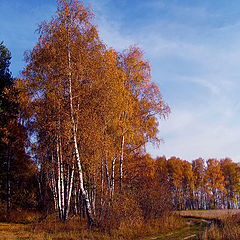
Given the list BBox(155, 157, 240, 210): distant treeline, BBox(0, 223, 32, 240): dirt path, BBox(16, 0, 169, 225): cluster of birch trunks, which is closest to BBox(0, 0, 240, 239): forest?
BBox(16, 0, 169, 225): cluster of birch trunks

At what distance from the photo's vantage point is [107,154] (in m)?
14.4

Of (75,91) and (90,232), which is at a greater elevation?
(75,91)

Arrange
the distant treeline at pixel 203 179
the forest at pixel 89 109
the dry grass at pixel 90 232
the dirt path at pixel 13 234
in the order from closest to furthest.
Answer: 1. the dirt path at pixel 13 234
2. the dry grass at pixel 90 232
3. the forest at pixel 89 109
4. the distant treeline at pixel 203 179

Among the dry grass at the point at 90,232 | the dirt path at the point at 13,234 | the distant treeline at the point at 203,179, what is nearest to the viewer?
the dirt path at the point at 13,234

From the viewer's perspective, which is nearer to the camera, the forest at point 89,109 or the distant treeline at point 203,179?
the forest at point 89,109

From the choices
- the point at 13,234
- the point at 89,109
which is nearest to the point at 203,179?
the point at 89,109

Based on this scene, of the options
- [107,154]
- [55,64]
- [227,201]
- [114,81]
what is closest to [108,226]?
[107,154]

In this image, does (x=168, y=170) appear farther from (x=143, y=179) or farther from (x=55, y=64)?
(x=55, y=64)

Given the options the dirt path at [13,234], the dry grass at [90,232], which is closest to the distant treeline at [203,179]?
the dry grass at [90,232]

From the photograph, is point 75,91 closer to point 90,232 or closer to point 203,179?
point 90,232

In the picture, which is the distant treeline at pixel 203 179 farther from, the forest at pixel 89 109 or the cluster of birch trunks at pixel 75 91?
the cluster of birch trunks at pixel 75 91

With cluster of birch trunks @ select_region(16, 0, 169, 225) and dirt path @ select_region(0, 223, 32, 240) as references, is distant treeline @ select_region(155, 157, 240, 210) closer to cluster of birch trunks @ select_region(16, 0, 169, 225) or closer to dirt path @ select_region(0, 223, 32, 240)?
cluster of birch trunks @ select_region(16, 0, 169, 225)

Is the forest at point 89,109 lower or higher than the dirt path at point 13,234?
higher

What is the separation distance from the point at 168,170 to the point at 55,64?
47.6 meters
